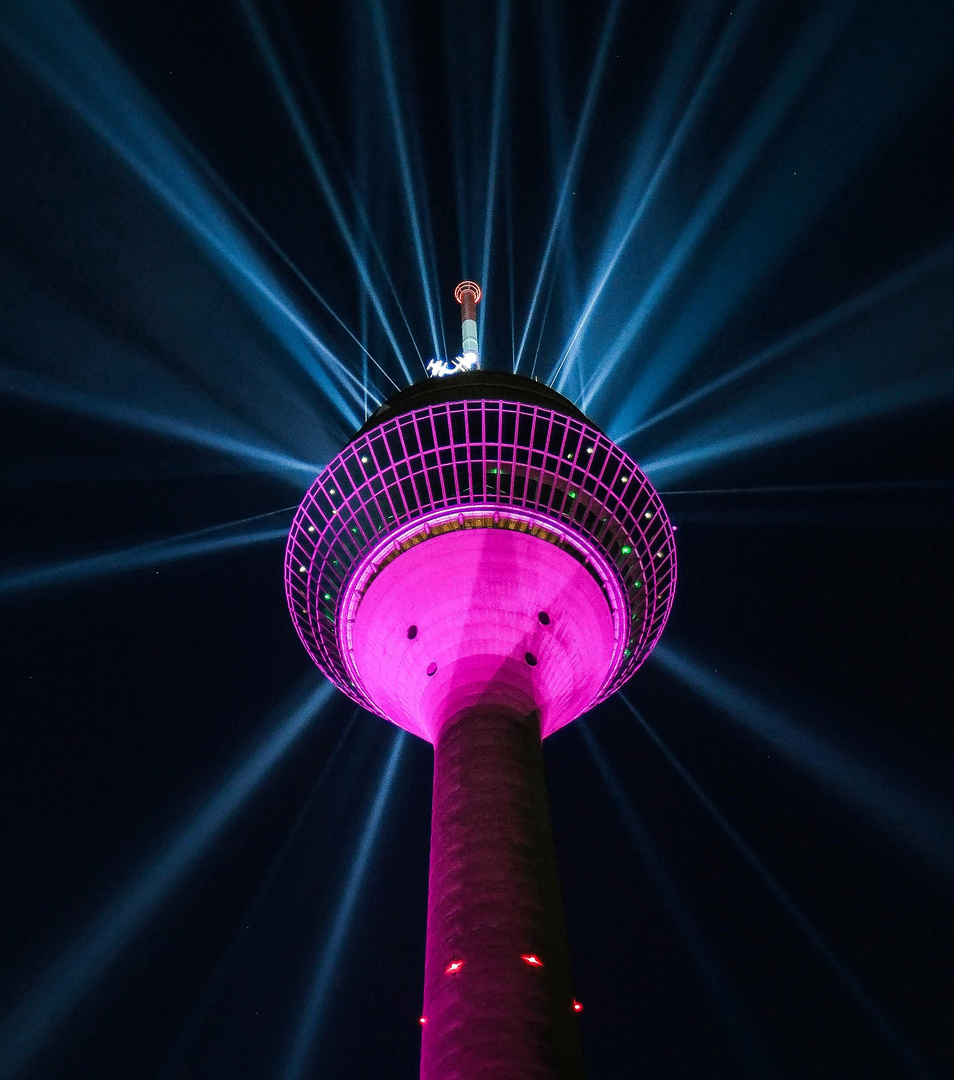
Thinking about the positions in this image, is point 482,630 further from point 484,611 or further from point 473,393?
point 473,393

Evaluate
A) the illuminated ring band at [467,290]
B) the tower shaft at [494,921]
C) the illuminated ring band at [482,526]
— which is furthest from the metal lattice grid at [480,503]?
the illuminated ring band at [467,290]

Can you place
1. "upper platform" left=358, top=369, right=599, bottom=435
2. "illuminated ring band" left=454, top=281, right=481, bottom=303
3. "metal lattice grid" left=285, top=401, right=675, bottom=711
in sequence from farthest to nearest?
1. "illuminated ring band" left=454, top=281, right=481, bottom=303
2. "upper platform" left=358, top=369, right=599, bottom=435
3. "metal lattice grid" left=285, top=401, right=675, bottom=711

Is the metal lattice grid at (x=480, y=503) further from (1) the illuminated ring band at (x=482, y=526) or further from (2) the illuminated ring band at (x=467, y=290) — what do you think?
(2) the illuminated ring band at (x=467, y=290)

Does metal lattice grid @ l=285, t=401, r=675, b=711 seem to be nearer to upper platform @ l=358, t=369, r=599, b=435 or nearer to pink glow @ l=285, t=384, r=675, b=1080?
pink glow @ l=285, t=384, r=675, b=1080

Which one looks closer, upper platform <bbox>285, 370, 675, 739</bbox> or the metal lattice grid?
upper platform <bbox>285, 370, 675, 739</bbox>

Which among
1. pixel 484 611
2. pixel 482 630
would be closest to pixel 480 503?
pixel 484 611

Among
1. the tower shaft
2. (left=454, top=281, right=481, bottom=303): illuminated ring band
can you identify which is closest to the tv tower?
the tower shaft
